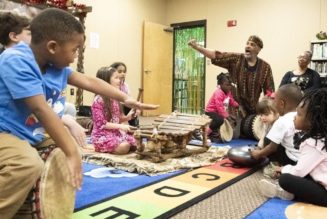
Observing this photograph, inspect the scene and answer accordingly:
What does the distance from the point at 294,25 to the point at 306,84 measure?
6.20ft

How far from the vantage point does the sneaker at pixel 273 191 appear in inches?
79.5

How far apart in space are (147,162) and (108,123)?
56cm

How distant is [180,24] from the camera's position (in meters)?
8.12

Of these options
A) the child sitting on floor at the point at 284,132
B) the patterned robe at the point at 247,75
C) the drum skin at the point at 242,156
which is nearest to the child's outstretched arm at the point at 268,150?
the child sitting on floor at the point at 284,132

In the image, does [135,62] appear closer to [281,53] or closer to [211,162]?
[281,53]

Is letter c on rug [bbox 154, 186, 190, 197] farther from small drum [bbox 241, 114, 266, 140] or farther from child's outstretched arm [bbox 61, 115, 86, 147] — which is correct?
small drum [bbox 241, 114, 266, 140]

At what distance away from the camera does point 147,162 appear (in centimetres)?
284

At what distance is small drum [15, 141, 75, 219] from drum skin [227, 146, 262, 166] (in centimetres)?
160

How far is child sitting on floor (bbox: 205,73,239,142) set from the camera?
425cm

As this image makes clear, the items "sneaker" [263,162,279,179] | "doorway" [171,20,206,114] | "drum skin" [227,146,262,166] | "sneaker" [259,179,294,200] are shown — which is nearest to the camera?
"sneaker" [259,179,294,200]

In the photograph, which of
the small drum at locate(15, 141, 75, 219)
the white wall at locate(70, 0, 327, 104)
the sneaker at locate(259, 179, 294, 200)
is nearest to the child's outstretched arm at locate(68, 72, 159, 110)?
the small drum at locate(15, 141, 75, 219)

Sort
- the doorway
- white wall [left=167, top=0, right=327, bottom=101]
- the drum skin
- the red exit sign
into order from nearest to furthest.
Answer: the drum skin
white wall [left=167, top=0, right=327, bottom=101]
the red exit sign
the doorway

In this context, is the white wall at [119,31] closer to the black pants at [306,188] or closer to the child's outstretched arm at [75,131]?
the child's outstretched arm at [75,131]

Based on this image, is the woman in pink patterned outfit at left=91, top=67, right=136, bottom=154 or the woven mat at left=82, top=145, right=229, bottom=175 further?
the woman in pink patterned outfit at left=91, top=67, right=136, bottom=154
